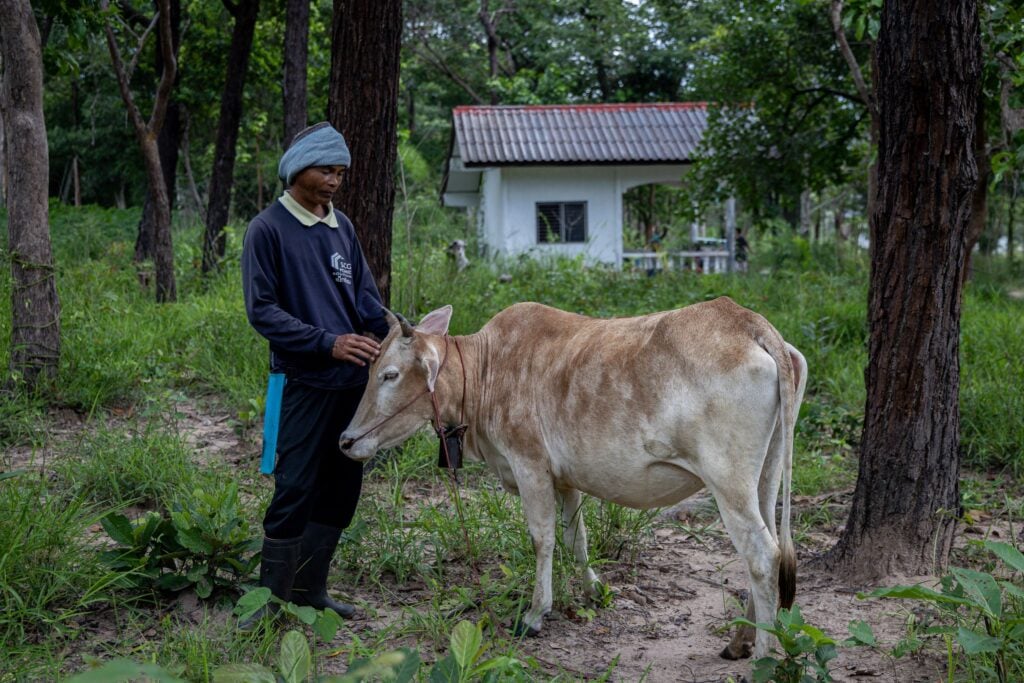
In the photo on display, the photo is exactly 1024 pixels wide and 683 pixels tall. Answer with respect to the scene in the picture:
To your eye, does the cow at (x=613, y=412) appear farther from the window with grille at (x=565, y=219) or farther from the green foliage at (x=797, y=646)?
the window with grille at (x=565, y=219)

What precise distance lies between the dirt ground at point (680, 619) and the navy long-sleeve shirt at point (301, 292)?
3.73ft

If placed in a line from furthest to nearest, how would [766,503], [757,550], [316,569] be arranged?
1. [316,569]
2. [766,503]
3. [757,550]

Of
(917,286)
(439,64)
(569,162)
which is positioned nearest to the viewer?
(917,286)

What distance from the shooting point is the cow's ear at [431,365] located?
4512 mm

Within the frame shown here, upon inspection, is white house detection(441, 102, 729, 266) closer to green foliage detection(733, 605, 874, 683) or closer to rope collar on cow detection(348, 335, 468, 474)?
rope collar on cow detection(348, 335, 468, 474)

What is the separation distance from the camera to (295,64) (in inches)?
469

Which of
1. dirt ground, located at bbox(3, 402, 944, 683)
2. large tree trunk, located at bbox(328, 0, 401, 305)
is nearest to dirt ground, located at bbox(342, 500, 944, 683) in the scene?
dirt ground, located at bbox(3, 402, 944, 683)

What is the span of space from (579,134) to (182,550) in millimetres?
19788

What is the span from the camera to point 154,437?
6.16m

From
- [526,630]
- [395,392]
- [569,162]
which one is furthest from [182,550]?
[569,162]

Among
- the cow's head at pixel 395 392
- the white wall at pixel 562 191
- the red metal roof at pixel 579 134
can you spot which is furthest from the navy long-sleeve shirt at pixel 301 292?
the white wall at pixel 562 191

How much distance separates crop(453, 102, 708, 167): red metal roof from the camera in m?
22.4

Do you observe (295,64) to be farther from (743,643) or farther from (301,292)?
(743,643)

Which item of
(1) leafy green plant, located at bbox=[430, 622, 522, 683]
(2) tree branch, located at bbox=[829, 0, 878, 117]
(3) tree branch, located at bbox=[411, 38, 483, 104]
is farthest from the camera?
(3) tree branch, located at bbox=[411, 38, 483, 104]
